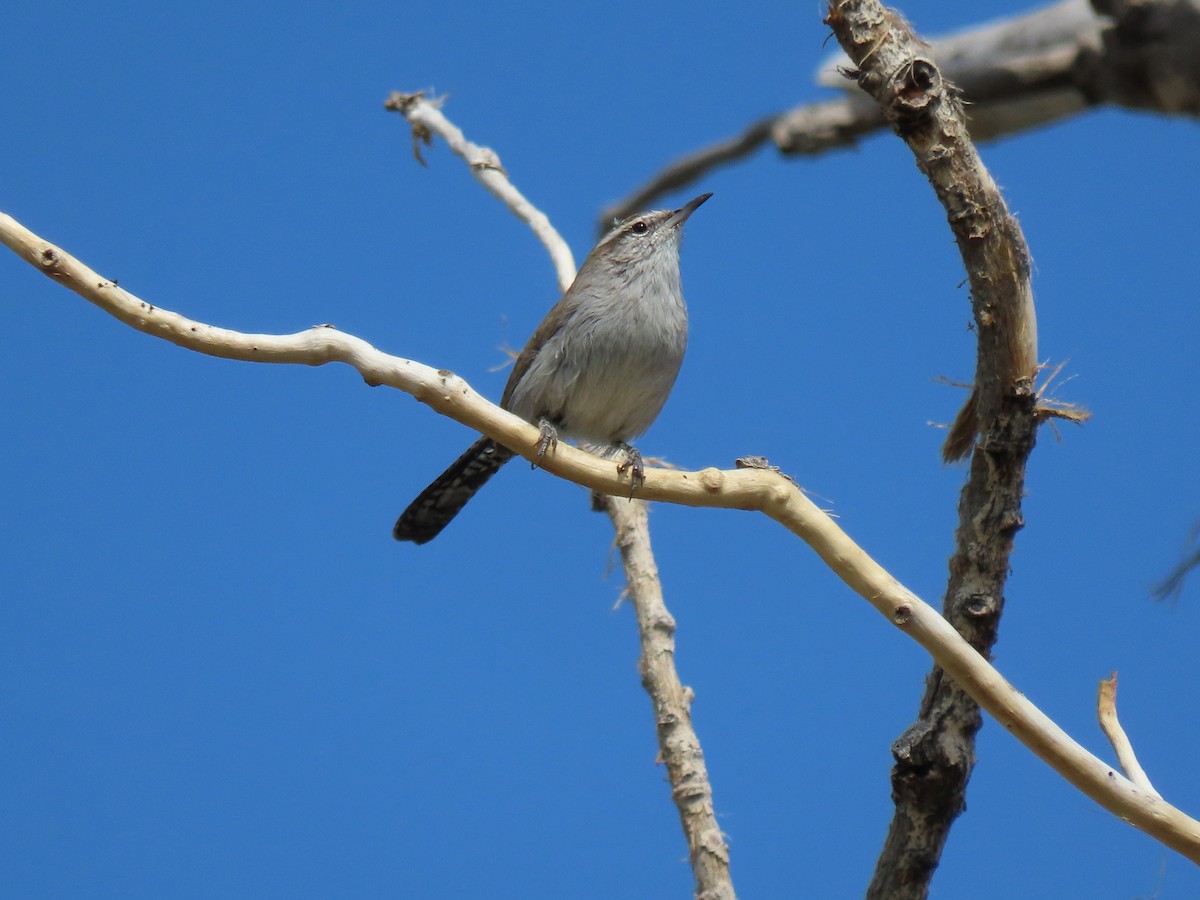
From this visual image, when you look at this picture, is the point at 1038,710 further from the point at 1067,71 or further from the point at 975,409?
the point at 1067,71

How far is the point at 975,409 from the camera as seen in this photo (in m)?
3.85

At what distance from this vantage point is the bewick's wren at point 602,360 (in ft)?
16.5

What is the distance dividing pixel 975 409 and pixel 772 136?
4.15 metres

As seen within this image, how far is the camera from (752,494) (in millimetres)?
3381

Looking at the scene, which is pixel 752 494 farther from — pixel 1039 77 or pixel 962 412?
pixel 1039 77

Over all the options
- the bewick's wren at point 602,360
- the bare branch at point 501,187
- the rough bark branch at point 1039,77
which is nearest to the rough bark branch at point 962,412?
the rough bark branch at point 1039,77

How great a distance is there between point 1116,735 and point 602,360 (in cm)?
253

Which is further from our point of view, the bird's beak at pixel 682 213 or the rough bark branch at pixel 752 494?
Result: the bird's beak at pixel 682 213

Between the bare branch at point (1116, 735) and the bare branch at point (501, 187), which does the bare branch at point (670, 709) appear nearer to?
the bare branch at point (501, 187)

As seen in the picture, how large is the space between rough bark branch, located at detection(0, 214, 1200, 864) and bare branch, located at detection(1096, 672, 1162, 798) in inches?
3.6

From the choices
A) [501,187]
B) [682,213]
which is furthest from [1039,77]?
[501,187]

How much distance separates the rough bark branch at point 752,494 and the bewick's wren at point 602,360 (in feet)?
4.68

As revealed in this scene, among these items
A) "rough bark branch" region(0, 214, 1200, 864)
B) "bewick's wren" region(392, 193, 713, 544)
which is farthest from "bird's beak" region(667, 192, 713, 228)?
"rough bark branch" region(0, 214, 1200, 864)

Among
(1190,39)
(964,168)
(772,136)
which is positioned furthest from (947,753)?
(772,136)
